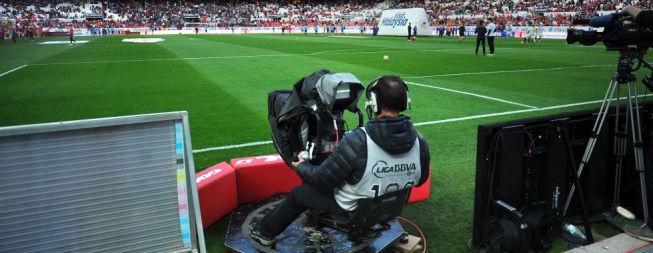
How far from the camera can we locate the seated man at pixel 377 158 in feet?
9.42

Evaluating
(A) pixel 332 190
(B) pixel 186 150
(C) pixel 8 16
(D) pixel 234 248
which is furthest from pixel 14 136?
(C) pixel 8 16

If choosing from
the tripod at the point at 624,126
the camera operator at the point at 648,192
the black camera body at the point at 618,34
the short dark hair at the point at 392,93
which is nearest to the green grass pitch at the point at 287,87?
the tripod at the point at 624,126

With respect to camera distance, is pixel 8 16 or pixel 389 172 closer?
pixel 389 172

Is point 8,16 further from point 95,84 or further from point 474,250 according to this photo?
point 474,250

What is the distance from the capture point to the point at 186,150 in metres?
A: 3.10

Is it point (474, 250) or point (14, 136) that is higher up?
point (14, 136)

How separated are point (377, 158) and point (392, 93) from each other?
1.48ft

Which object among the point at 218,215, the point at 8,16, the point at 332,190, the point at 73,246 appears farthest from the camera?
the point at 8,16

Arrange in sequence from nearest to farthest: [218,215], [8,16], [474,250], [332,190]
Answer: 1. [332,190]
2. [474,250]
3. [218,215]
4. [8,16]

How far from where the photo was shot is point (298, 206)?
11.5 feet

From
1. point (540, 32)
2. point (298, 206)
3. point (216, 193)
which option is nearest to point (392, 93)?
point (298, 206)

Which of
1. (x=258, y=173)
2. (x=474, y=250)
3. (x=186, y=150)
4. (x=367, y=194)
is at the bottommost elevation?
(x=474, y=250)

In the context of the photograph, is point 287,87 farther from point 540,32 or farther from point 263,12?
point 263,12

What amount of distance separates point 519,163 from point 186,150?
2.80 m
